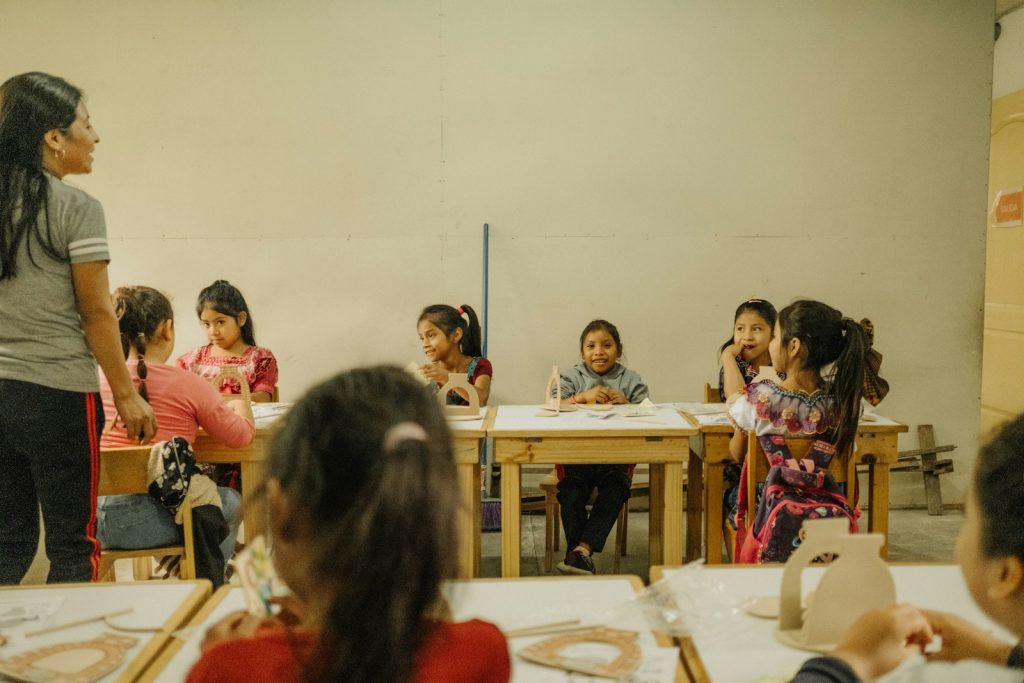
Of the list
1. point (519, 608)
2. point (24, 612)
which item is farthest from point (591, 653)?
point (24, 612)

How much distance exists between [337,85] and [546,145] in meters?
1.15

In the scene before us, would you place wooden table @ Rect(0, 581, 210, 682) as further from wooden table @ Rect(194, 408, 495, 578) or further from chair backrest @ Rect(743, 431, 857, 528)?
chair backrest @ Rect(743, 431, 857, 528)

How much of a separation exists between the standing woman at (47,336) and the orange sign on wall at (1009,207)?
4.68m

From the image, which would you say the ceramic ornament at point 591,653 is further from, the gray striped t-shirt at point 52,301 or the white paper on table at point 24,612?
the gray striped t-shirt at point 52,301

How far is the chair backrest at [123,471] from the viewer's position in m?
2.11

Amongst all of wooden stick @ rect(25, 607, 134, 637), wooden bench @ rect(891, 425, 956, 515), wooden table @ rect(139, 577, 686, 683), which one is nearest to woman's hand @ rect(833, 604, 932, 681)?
wooden table @ rect(139, 577, 686, 683)

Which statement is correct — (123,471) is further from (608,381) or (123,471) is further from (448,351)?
(608,381)

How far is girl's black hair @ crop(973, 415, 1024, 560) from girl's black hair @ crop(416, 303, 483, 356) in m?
2.70

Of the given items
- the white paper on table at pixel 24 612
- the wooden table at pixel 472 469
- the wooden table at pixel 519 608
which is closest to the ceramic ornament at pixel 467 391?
the wooden table at pixel 472 469

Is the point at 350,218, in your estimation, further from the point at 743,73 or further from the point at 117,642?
the point at 117,642

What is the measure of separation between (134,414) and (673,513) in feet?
5.72

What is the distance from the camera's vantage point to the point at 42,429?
1804 mm

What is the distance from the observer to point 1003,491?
0.90 m

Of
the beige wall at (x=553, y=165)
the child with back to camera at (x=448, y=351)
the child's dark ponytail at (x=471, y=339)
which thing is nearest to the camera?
→ the child with back to camera at (x=448, y=351)
